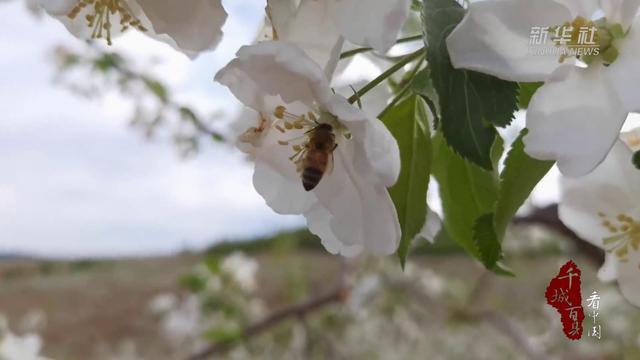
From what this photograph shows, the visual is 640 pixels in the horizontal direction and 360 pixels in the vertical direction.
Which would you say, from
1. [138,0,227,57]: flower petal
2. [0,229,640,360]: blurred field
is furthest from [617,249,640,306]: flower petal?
Answer: [0,229,640,360]: blurred field

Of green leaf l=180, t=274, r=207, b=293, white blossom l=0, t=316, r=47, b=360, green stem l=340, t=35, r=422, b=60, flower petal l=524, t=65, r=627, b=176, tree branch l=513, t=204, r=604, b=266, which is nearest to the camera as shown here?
flower petal l=524, t=65, r=627, b=176

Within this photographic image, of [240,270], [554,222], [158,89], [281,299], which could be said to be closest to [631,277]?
[554,222]

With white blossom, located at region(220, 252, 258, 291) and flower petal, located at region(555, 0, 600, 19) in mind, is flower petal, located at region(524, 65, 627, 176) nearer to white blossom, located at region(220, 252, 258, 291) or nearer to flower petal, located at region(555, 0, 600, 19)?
flower petal, located at region(555, 0, 600, 19)

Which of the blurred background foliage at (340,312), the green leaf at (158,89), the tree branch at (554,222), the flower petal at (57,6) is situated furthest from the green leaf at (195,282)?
the flower petal at (57,6)

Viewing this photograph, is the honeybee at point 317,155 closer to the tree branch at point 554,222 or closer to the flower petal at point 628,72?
the flower petal at point 628,72

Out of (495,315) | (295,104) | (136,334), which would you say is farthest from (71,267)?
(295,104)

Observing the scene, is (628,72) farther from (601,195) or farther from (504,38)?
(601,195)

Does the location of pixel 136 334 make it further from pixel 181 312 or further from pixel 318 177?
pixel 318 177
